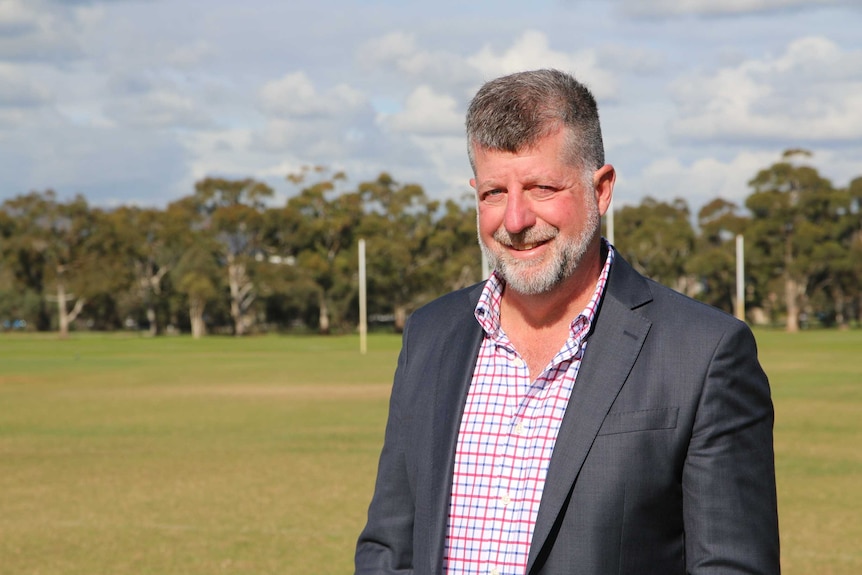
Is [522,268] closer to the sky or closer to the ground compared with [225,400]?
closer to the sky

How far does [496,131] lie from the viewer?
2.85 m

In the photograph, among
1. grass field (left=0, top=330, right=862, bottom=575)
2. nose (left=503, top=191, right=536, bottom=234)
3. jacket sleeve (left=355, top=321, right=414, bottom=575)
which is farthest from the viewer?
grass field (left=0, top=330, right=862, bottom=575)

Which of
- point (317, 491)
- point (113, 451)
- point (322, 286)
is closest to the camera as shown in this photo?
point (317, 491)

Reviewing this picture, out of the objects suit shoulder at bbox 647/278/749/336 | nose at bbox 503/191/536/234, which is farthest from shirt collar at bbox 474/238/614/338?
nose at bbox 503/191/536/234

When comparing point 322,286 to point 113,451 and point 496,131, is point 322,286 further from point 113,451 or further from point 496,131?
point 496,131

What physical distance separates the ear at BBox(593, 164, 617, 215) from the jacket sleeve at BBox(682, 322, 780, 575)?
1.58 feet

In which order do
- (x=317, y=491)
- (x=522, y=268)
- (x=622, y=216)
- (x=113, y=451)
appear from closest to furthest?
(x=522, y=268), (x=317, y=491), (x=113, y=451), (x=622, y=216)

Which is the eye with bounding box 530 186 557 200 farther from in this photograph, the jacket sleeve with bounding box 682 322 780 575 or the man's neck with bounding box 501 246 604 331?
the jacket sleeve with bounding box 682 322 780 575

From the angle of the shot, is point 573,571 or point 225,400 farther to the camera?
point 225,400

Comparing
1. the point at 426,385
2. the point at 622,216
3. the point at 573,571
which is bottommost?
the point at 573,571

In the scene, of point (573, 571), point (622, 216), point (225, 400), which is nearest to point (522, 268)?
point (573, 571)

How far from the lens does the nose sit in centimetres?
Result: 287

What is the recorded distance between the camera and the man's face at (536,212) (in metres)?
2.86

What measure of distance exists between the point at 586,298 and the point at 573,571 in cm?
68
